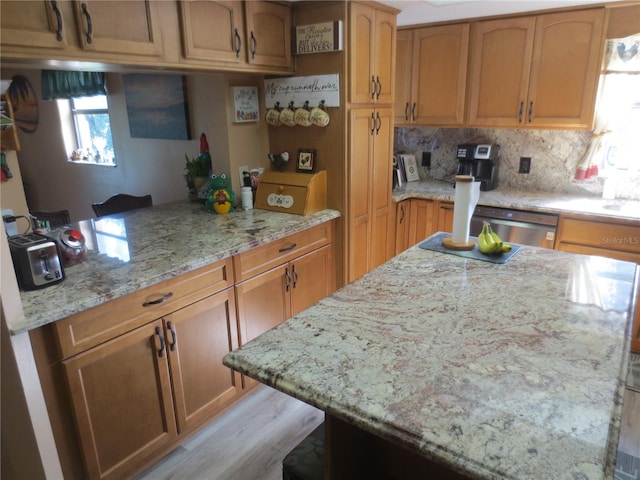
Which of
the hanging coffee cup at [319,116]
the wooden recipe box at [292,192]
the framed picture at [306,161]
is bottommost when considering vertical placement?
the wooden recipe box at [292,192]

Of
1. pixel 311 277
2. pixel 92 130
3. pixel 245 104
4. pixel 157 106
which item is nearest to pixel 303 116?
pixel 245 104

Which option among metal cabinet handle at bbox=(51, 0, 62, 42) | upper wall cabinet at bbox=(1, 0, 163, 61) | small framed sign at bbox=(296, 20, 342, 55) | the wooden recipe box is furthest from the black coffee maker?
metal cabinet handle at bbox=(51, 0, 62, 42)

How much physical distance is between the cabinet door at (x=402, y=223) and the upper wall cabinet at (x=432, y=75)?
70 cm

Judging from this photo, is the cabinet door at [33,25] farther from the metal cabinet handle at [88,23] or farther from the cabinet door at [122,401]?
the cabinet door at [122,401]

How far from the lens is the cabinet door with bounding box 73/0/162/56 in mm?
1692

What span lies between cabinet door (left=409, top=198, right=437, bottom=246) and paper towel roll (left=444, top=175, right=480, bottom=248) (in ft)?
4.82

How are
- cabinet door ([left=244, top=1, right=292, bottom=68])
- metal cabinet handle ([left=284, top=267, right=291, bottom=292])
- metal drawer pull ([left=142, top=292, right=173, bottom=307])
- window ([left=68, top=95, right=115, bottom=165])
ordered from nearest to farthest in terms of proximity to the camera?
metal drawer pull ([left=142, top=292, right=173, bottom=307]) → cabinet door ([left=244, top=1, right=292, bottom=68]) → metal cabinet handle ([left=284, top=267, right=291, bottom=292]) → window ([left=68, top=95, right=115, bottom=165])

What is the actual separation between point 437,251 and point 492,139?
208 cm

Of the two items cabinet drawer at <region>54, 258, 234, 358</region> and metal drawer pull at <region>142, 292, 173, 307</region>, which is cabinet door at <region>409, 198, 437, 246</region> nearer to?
cabinet drawer at <region>54, 258, 234, 358</region>

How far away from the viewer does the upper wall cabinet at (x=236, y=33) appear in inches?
82.0

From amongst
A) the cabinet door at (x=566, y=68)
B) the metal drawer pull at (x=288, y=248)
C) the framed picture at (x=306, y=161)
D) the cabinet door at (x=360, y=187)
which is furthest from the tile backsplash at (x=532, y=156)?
the metal drawer pull at (x=288, y=248)

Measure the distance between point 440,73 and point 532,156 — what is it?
0.98 meters

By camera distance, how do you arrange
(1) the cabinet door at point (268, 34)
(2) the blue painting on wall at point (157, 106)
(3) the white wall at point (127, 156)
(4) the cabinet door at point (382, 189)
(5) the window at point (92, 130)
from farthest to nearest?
1. (5) the window at point (92, 130)
2. (4) the cabinet door at point (382, 189)
3. (2) the blue painting on wall at point (157, 106)
4. (3) the white wall at point (127, 156)
5. (1) the cabinet door at point (268, 34)

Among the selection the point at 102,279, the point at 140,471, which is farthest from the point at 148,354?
the point at 140,471
